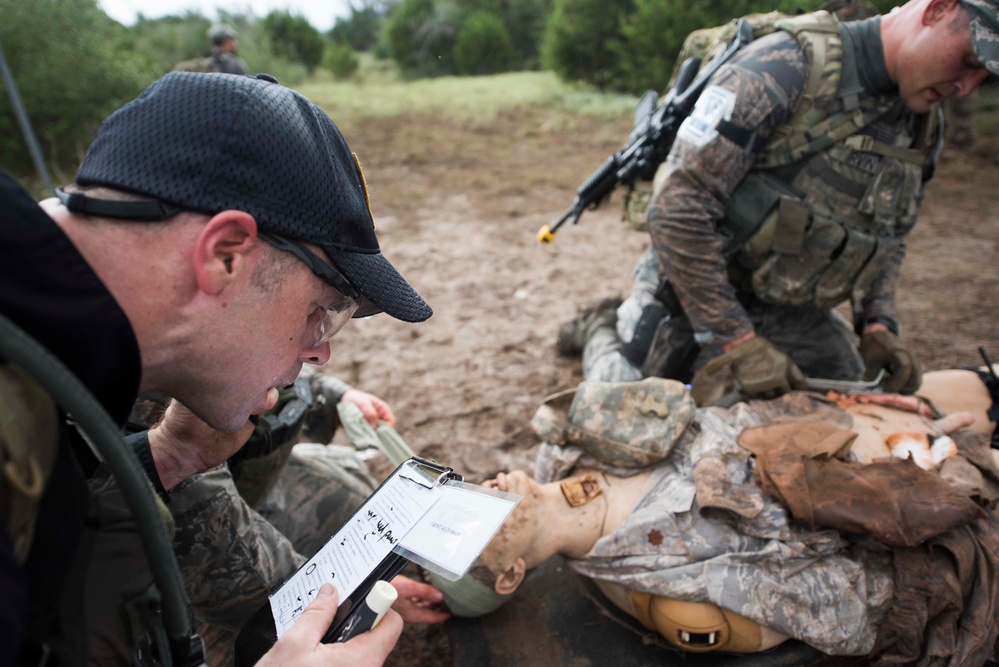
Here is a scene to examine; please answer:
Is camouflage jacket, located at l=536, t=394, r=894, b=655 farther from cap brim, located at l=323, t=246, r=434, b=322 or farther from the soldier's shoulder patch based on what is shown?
the soldier's shoulder patch

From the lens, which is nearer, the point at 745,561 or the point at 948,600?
the point at 948,600

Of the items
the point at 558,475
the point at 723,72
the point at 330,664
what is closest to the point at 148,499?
the point at 330,664

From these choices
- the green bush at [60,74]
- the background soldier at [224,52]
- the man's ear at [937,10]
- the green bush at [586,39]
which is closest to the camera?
the man's ear at [937,10]

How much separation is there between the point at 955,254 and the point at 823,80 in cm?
412

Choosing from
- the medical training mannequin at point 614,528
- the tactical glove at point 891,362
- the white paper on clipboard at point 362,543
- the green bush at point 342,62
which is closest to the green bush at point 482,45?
the green bush at point 342,62

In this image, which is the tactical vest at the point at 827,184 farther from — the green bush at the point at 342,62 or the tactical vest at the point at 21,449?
the green bush at the point at 342,62

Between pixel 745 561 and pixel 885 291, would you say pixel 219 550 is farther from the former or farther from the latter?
pixel 885 291

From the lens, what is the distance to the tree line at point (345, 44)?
8.14 meters

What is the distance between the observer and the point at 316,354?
4.40 feet

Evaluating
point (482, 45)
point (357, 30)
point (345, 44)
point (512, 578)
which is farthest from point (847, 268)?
point (357, 30)

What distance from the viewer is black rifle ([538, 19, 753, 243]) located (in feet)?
9.30

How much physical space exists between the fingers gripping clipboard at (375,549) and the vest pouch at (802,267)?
2095mm

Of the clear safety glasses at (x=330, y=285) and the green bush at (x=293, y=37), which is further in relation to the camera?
the green bush at (x=293, y=37)

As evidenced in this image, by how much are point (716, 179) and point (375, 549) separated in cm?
209
